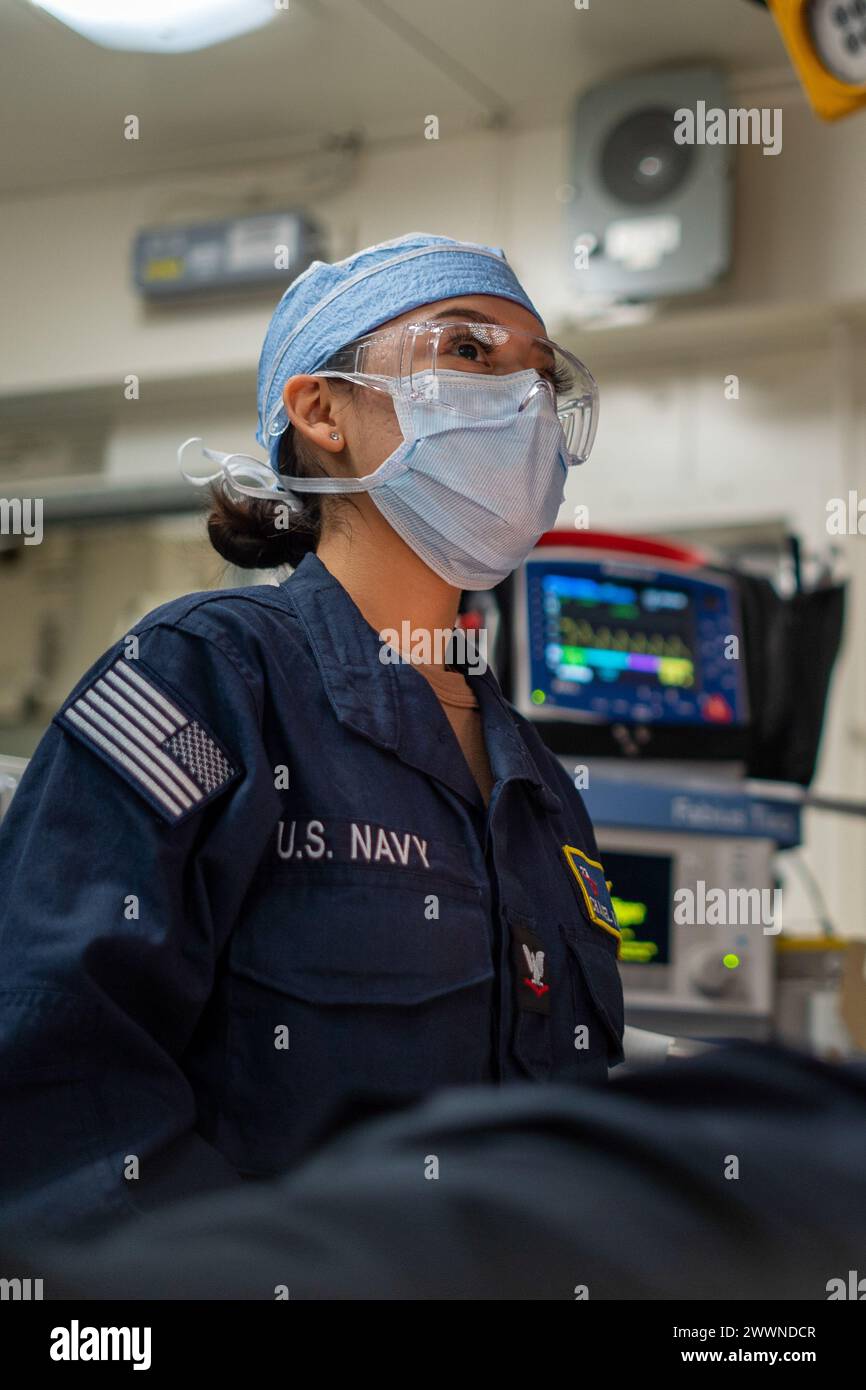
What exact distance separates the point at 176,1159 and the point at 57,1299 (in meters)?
0.58

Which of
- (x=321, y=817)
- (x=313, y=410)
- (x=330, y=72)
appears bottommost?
(x=321, y=817)

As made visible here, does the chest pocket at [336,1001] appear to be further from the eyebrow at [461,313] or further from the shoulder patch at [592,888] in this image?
the eyebrow at [461,313]

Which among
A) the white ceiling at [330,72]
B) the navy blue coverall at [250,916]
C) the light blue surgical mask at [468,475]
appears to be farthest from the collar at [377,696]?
the white ceiling at [330,72]

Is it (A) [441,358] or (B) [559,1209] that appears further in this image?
(A) [441,358]

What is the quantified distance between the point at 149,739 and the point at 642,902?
1.92 metres

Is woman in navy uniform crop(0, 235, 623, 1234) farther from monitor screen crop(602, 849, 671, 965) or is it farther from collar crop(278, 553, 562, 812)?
monitor screen crop(602, 849, 671, 965)

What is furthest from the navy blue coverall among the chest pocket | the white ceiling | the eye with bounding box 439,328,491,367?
the white ceiling

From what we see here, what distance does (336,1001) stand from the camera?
3.54 ft

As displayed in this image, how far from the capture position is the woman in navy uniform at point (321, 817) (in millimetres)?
955

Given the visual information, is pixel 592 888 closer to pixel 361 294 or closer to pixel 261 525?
pixel 261 525

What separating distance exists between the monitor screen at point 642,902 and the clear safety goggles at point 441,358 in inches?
59.0

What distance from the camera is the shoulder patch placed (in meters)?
1.38

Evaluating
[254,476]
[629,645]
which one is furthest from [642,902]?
[254,476]

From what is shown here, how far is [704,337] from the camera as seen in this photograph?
4414mm
